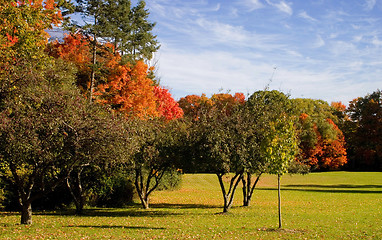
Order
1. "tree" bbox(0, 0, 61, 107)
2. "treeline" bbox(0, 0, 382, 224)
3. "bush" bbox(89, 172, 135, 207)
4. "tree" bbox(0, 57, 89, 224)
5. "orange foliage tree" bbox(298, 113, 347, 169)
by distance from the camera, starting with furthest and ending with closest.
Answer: "orange foliage tree" bbox(298, 113, 347, 169), "bush" bbox(89, 172, 135, 207), "tree" bbox(0, 0, 61, 107), "treeline" bbox(0, 0, 382, 224), "tree" bbox(0, 57, 89, 224)

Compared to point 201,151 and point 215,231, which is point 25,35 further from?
point 215,231

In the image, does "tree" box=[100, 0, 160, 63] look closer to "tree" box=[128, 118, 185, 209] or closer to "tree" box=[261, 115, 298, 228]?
"tree" box=[128, 118, 185, 209]

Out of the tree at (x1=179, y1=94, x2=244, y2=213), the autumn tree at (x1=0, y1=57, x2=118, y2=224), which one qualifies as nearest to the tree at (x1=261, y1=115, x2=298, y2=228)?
the tree at (x1=179, y1=94, x2=244, y2=213)

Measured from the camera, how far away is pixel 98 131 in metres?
14.2

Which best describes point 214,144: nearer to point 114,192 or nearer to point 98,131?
point 98,131

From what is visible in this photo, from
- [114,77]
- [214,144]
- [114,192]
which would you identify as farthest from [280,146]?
[114,77]

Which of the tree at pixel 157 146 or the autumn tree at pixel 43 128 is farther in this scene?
the tree at pixel 157 146

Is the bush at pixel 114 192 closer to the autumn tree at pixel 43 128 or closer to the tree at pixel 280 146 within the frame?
the autumn tree at pixel 43 128

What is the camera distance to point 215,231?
47.3 feet

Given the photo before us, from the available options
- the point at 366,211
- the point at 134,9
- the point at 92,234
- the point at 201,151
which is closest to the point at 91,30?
the point at 134,9

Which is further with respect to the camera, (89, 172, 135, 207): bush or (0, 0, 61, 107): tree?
(89, 172, 135, 207): bush

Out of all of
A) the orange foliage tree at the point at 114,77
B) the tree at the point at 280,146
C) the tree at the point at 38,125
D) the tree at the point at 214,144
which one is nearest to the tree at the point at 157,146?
the tree at the point at 214,144

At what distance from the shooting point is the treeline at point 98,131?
13734 millimetres

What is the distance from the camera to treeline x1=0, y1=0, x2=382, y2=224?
1373 centimetres
